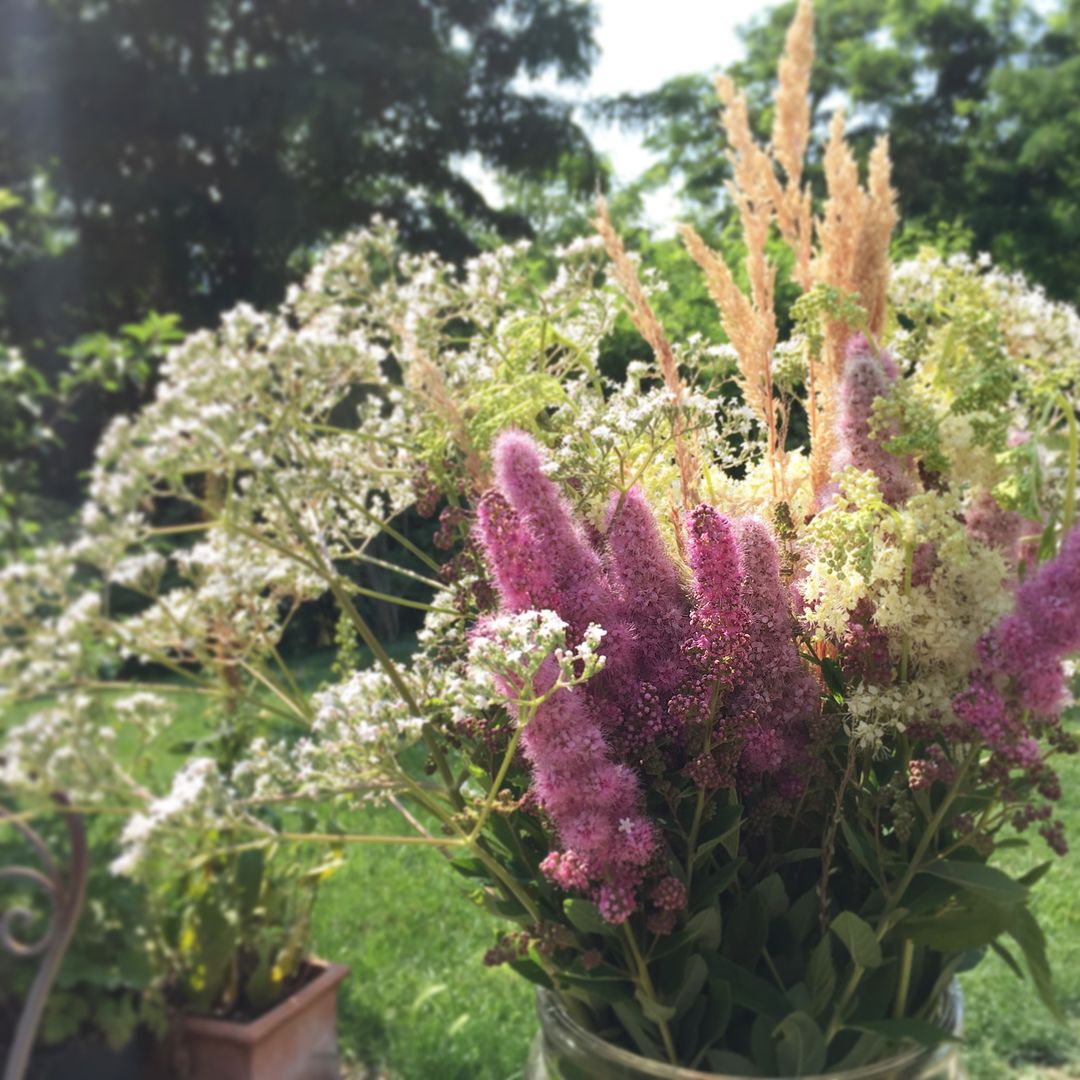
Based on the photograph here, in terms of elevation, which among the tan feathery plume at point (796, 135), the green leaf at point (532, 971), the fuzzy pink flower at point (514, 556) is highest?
the tan feathery plume at point (796, 135)

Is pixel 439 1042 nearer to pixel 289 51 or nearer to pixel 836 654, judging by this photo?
pixel 836 654

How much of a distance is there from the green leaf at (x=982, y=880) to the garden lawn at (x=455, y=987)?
111 centimetres

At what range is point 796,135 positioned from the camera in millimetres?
808

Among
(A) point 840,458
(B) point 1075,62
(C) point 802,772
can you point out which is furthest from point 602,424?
(B) point 1075,62

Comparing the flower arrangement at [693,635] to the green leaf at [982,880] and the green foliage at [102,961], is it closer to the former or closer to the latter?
the green leaf at [982,880]

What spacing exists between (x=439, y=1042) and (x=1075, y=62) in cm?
1107

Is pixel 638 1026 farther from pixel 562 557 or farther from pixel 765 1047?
pixel 562 557

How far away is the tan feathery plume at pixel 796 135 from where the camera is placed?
78 cm

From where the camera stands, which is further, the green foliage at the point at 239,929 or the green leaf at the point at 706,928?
the green foliage at the point at 239,929

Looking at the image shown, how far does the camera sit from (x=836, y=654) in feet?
2.15

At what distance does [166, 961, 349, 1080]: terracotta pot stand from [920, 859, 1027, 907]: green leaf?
759mm

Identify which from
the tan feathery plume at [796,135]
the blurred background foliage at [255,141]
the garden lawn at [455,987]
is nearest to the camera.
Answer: the tan feathery plume at [796,135]

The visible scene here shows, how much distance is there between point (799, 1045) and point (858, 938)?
0.27 ft

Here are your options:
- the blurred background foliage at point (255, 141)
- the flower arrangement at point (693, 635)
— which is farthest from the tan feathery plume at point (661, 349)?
the blurred background foliage at point (255, 141)
